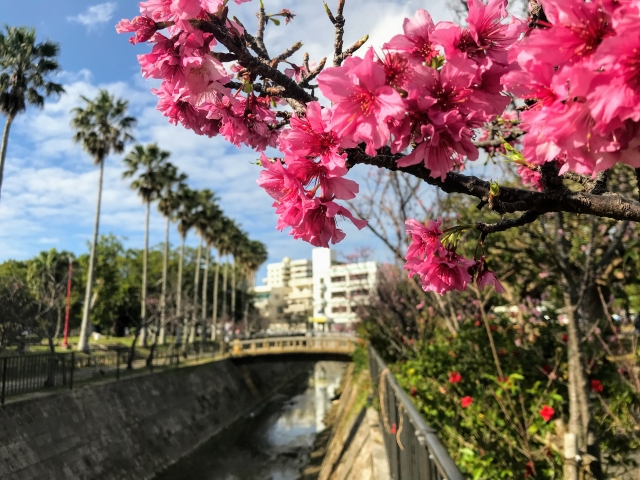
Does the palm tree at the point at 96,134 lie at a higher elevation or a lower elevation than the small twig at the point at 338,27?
higher

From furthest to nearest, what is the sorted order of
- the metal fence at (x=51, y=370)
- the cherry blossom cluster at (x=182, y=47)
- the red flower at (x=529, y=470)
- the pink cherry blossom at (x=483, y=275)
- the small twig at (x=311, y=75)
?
the metal fence at (x=51, y=370), the red flower at (x=529, y=470), the small twig at (x=311, y=75), the pink cherry blossom at (x=483, y=275), the cherry blossom cluster at (x=182, y=47)

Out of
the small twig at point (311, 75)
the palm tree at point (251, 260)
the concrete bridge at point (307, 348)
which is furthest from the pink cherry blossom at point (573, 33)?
the palm tree at point (251, 260)

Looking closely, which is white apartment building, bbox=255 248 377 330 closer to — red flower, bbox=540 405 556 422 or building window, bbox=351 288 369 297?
building window, bbox=351 288 369 297

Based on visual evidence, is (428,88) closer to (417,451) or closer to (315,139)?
(315,139)

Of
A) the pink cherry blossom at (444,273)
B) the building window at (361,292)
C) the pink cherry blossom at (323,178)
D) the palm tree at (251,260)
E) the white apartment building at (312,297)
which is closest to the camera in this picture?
the pink cherry blossom at (323,178)

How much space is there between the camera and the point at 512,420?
519 centimetres

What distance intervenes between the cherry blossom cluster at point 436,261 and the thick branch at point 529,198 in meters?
0.23

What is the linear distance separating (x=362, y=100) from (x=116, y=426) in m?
16.3

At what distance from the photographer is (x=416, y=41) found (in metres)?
1.17

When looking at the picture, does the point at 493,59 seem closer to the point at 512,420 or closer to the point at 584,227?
the point at 512,420

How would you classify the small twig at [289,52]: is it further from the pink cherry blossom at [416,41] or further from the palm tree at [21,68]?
the palm tree at [21,68]

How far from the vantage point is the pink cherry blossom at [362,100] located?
104 centimetres

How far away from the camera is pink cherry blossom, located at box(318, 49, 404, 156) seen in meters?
1.04

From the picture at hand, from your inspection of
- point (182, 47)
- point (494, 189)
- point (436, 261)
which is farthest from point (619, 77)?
point (182, 47)
